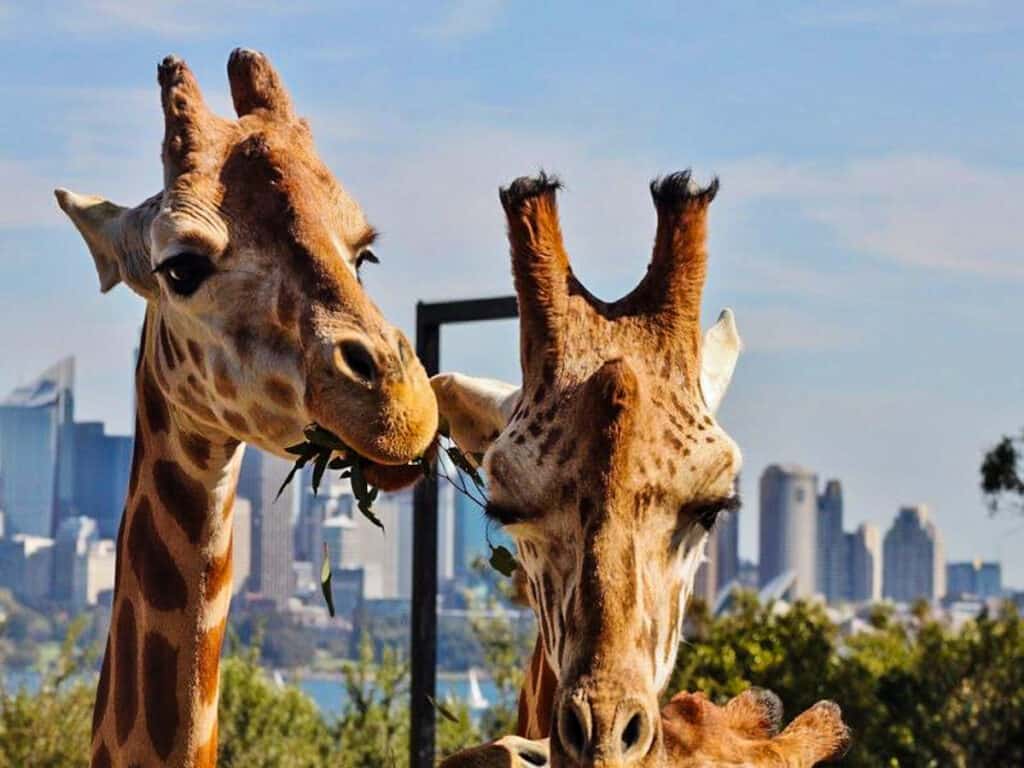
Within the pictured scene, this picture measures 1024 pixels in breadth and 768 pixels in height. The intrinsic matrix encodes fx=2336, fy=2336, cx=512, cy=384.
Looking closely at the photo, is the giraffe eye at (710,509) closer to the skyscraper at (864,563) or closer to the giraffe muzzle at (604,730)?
the giraffe muzzle at (604,730)

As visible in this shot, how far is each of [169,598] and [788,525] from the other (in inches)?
3040

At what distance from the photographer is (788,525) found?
8212 centimetres

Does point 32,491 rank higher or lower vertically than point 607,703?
higher

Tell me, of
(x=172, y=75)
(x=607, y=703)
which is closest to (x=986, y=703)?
(x=172, y=75)

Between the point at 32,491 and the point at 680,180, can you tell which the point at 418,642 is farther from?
the point at 32,491

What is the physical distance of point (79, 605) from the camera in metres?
36.5

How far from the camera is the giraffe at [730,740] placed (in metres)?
4.18

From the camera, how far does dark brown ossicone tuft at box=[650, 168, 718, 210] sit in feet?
13.9

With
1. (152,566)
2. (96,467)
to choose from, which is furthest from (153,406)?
(96,467)

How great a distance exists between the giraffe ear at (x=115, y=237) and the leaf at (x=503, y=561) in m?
1.18

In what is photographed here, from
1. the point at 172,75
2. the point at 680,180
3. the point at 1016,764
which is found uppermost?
the point at 172,75

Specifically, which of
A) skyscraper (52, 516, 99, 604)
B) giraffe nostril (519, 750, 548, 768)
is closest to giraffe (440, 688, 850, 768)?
giraffe nostril (519, 750, 548, 768)

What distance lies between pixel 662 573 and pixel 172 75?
2.34 metres

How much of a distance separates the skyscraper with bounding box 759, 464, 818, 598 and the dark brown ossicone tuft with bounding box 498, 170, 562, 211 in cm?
7576
